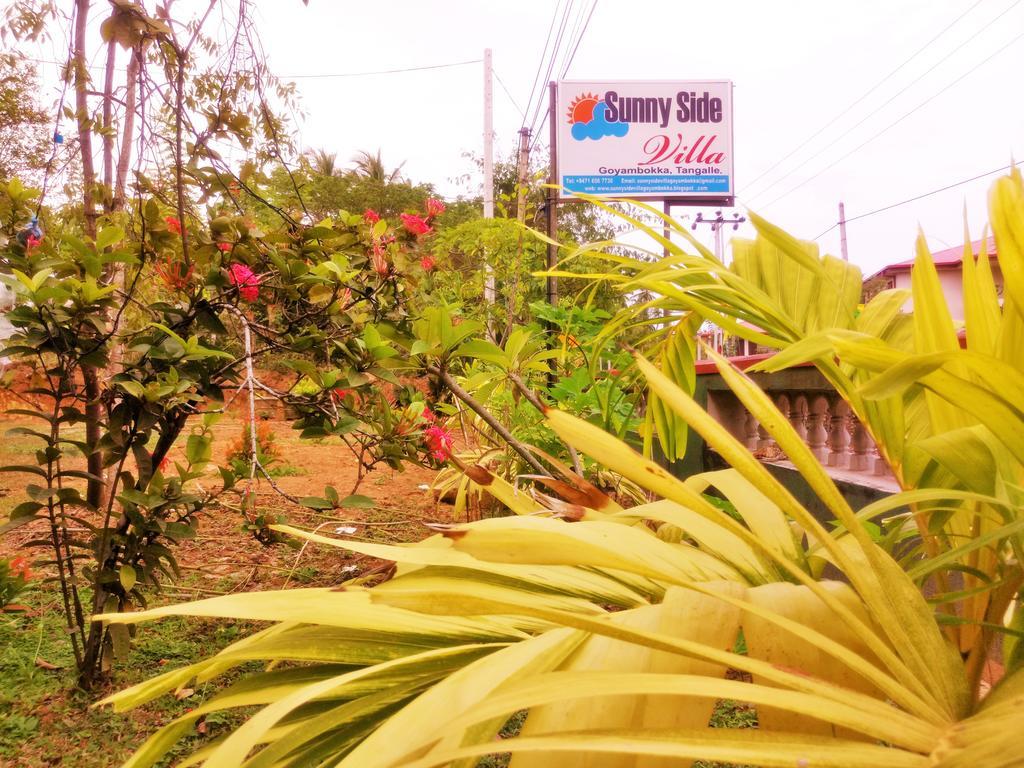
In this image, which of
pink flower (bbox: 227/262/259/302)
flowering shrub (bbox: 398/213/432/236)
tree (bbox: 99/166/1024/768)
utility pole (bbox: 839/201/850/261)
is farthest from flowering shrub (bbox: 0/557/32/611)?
utility pole (bbox: 839/201/850/261)

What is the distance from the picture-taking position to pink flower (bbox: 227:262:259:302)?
134 cm

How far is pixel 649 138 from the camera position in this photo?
8.56 m

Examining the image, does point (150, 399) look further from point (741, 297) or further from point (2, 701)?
point (741, 297)

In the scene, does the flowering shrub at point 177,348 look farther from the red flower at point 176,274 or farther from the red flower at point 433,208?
Result: the red flower at point 433,208

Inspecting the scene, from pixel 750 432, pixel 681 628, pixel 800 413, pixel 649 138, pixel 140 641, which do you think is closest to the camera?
pixel 681 628

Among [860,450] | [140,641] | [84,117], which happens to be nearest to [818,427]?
[860,450]

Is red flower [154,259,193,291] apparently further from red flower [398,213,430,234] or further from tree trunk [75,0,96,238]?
red flower [398,213,430,234]

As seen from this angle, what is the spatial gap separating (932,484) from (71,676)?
5.85ft

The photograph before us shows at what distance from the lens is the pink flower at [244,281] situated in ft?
4.40

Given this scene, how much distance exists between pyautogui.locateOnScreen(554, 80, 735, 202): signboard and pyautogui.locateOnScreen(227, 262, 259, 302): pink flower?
24.2 ft

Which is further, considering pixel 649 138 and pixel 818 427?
pixel 649 138

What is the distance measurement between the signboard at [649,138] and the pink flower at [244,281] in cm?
739

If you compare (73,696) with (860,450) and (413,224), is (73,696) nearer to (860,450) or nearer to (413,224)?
(413,224)

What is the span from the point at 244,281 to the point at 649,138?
8.16 m
